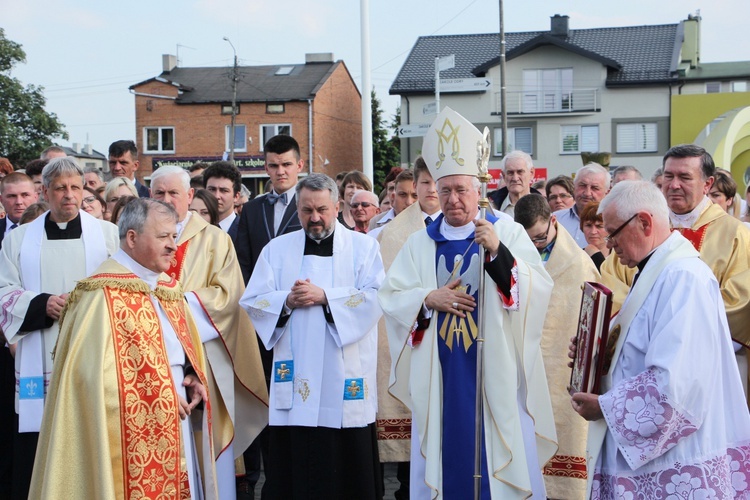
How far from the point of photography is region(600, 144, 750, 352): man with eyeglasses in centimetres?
560

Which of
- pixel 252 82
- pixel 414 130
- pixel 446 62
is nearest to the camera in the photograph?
pixel 414 130

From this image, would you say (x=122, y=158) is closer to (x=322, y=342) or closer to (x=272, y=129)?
(x=322, y=342)

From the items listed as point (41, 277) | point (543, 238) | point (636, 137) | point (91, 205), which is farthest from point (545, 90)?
point (41, 277)

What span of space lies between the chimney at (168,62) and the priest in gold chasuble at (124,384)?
46477mm

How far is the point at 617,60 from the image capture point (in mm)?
43000

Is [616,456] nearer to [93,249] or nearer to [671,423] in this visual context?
[671,423]

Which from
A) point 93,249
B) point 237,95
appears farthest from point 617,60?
point 93,249

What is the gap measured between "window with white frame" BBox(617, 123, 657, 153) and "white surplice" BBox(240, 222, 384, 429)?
1449 inches

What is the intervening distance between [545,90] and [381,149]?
11883 mm

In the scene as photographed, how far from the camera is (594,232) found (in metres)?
6.92

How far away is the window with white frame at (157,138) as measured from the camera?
47156 millimetres

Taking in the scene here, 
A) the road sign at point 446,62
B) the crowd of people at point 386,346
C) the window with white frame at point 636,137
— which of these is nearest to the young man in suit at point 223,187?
the crowd of people at point 386,346

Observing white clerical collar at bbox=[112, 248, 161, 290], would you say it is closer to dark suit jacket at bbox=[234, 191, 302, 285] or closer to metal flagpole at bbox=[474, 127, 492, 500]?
metal flagpole at bbox=[474, 127, 492, 500]

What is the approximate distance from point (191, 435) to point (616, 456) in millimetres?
2663
